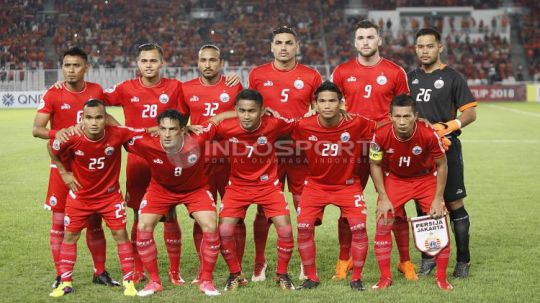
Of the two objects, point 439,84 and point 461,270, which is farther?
point 439,84

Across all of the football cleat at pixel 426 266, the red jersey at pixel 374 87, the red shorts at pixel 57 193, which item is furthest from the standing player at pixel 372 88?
the red shorts at pixel 57 193

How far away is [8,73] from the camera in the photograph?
3181 cm

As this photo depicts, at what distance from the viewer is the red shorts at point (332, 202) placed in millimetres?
6207

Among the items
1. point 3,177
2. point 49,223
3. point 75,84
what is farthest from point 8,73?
point 75,84

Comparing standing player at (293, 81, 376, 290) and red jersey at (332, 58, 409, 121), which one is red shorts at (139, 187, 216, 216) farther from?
red jersey at (332, 58, 409, 121)

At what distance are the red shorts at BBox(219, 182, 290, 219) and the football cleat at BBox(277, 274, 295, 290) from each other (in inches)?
20.6

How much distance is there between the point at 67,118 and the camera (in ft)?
20.9

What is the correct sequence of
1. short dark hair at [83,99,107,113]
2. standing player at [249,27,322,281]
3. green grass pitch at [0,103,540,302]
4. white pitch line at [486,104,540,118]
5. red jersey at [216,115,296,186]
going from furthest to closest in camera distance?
white pitch line at [486,104,540,118], standing player at [249,27,322,281], red jersey at [216,115,296,186], short dark hair at [83,99,107,113], green grass pitch at [0,103,540,302]

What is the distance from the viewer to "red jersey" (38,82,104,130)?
6336mm

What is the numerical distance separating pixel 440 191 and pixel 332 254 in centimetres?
163

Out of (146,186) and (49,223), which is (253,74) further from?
(49,223)

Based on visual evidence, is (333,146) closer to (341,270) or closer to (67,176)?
(341,270)

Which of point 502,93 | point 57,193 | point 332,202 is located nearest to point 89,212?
point 57,193

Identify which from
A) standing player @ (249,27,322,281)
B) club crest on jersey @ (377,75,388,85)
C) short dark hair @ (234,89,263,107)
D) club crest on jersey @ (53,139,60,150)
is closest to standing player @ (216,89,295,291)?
short dark hair @ (234,89,263,107)
